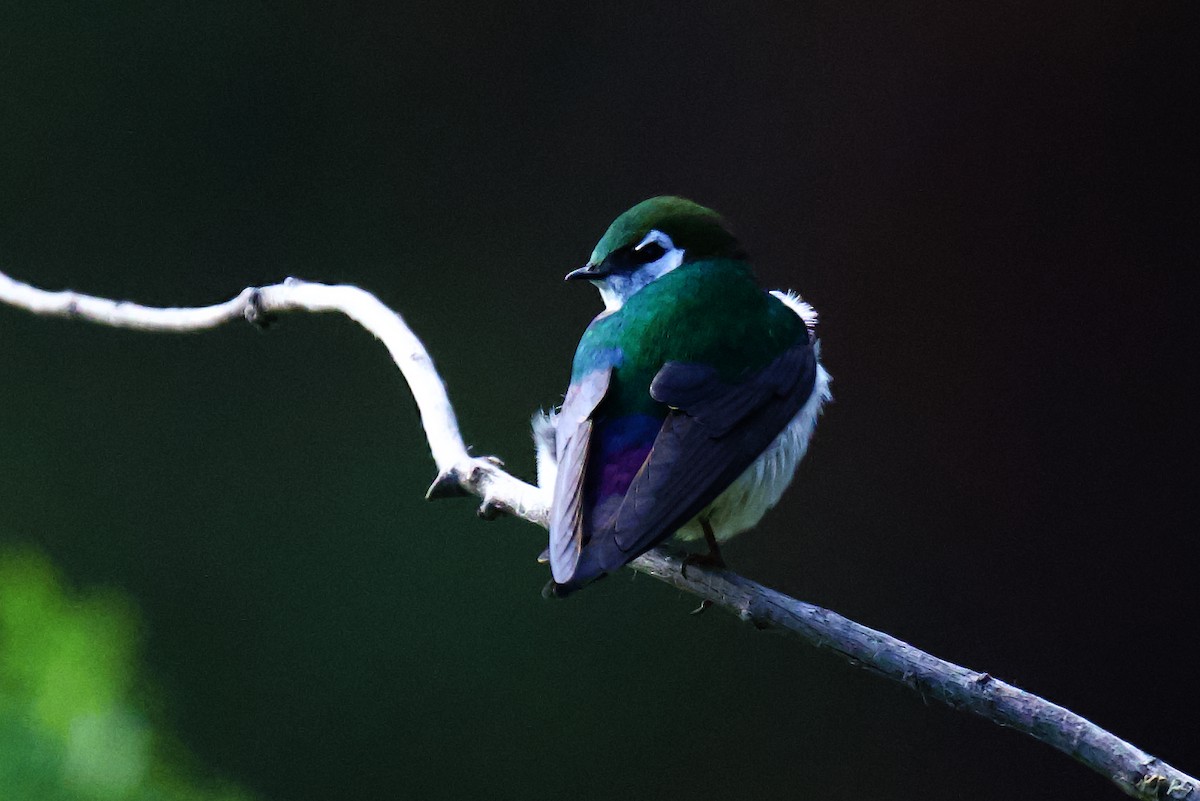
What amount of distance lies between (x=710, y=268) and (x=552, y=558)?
0.58m

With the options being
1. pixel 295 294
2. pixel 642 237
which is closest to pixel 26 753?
pixel 295 294

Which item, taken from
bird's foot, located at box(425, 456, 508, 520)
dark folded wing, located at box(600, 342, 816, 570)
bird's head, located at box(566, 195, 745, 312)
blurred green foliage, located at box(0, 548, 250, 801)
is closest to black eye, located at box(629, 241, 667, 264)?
bird's head, located at box(566, 195, 745, 312)

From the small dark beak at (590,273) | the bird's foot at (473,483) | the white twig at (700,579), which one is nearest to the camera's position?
the white twig at (700,579)

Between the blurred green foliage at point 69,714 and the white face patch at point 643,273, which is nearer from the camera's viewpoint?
the blurred green foliage at point 69,714

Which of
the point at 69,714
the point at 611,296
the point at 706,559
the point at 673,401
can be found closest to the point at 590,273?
the point at 611,296

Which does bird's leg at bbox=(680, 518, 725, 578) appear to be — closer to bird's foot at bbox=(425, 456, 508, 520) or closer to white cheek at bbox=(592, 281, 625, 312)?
bird's foot at bbox=(425, 456, 508, 520)

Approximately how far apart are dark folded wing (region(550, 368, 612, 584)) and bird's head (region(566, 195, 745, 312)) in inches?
10.0

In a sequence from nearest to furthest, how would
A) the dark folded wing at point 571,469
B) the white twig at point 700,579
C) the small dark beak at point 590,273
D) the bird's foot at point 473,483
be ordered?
the white twig at point 700,579 → the dark folded wing at point 571,469 → the bird's foot at point 473,483 → the small dark beak at point 590,273

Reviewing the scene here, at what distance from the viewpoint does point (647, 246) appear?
5.51 ft

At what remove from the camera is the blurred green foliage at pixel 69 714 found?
4.02 feet

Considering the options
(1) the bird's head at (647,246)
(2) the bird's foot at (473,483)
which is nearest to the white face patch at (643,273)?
(1) the bird's head at (647,246)

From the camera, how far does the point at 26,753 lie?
1222 millimetres

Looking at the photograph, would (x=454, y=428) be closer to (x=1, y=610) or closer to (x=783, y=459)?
(x=783, y=459)

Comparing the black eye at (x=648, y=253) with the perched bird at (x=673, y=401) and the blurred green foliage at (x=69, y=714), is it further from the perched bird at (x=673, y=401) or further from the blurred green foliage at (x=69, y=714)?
the blurred green foliage at (x=69, y=714)
